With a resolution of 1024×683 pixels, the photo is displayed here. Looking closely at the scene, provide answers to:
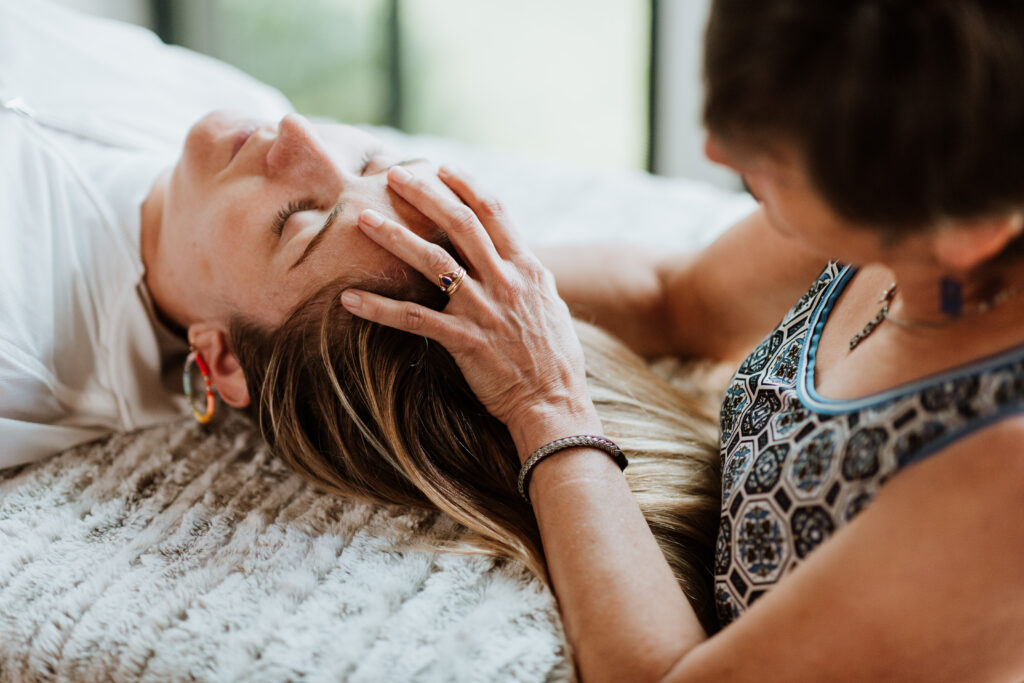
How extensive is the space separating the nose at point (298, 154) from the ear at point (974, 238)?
0.73 m

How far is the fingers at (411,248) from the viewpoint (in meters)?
0.94

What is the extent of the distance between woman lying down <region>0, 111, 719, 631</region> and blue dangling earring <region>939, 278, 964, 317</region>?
0.39 metres

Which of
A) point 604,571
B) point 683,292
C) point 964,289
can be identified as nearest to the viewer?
point 964,289

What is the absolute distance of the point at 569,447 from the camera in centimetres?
89

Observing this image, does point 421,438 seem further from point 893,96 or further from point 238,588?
point 893,96

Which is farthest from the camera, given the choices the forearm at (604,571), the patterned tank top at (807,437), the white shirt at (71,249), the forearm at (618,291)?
the forearm at (618,291)

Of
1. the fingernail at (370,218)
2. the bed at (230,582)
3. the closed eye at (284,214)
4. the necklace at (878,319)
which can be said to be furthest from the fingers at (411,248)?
the necklace at (878,319)

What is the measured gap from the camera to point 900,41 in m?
0.51

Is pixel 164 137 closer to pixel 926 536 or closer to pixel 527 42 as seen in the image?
pixel 926 536

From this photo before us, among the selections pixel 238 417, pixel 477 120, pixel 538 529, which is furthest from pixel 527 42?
pixel 538 529

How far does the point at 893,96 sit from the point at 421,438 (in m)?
0.64

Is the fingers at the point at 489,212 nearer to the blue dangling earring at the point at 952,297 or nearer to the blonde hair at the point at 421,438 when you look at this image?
the blonde hair at the point at 421,438

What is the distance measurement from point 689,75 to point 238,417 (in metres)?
2.09

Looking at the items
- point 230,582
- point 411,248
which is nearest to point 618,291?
point 411,248
